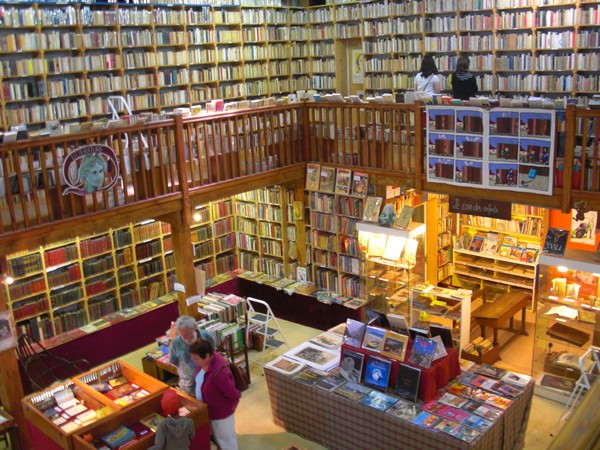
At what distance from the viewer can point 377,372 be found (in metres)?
6.27

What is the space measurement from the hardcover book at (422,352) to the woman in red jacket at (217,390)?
1703 mm

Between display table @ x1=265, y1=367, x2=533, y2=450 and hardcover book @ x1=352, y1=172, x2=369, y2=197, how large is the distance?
120 inches

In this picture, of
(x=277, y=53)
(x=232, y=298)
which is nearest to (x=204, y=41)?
(x=277, y=53)

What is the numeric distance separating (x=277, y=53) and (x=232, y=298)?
6.33 metres

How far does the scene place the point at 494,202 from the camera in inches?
289

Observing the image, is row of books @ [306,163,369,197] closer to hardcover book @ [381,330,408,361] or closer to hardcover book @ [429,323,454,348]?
hardcover book @ [429,323,454,348]

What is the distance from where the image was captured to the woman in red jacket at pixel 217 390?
5664mm

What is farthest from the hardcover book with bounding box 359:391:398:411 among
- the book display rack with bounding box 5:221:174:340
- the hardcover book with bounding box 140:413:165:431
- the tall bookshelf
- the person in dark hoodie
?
the book display rack with bounding box 5:221:174:340

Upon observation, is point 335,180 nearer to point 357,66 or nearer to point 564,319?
point 564,319

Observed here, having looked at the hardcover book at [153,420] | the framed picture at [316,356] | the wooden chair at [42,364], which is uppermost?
the framed picture at [316,356]

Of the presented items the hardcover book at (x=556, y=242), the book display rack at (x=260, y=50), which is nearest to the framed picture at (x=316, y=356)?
the hardcover book at (x=556, y=242)

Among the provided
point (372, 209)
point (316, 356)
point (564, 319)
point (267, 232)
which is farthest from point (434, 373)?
point (267, 232)

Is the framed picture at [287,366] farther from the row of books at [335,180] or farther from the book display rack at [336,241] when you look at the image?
the row of books at [335,180]

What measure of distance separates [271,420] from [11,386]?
9.15ft
